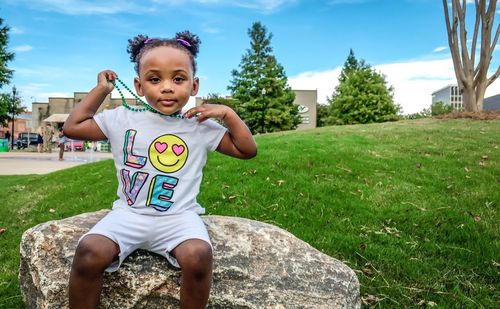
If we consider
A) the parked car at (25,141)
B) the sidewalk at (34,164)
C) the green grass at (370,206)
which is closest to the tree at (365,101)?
the sidewalk at (34,164)

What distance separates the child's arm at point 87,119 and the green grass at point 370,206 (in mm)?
1866

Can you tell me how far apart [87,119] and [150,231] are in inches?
32.8

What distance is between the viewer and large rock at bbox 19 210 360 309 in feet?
8.34

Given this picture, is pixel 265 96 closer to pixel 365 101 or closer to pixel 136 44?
pixel 365 101

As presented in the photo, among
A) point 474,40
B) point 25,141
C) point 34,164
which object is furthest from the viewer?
point 25,141

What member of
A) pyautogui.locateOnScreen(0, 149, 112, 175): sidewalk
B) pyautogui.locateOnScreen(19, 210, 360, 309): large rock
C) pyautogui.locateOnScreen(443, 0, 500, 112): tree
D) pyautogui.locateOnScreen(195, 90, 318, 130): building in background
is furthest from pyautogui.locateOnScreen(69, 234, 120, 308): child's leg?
pyautogui.locateOnScreen(195, 90, 318, 130): building in background

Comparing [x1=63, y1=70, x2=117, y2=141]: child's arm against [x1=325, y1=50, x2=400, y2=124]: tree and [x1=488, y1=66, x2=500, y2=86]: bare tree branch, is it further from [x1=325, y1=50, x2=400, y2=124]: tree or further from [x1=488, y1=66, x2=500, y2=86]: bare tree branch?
[x1=325, y1=50, x2=400, y2=124]: tree

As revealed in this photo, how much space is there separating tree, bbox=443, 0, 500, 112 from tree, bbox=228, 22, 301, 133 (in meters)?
17.2

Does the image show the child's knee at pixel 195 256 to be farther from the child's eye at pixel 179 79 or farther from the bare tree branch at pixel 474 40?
the bare tree branch at pixel 474 40

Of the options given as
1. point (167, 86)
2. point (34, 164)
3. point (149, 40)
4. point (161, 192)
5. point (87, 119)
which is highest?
point (149, 40)

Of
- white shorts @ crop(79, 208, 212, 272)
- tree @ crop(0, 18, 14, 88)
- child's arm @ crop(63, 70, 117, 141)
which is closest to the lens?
white shorts @ crop(79, 208, 212, 272)

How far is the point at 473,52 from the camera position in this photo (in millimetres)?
20141

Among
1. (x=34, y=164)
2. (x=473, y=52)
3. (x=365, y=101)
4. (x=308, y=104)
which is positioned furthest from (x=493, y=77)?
(x=308, y=104)

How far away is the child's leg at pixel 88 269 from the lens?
223 centimetres
